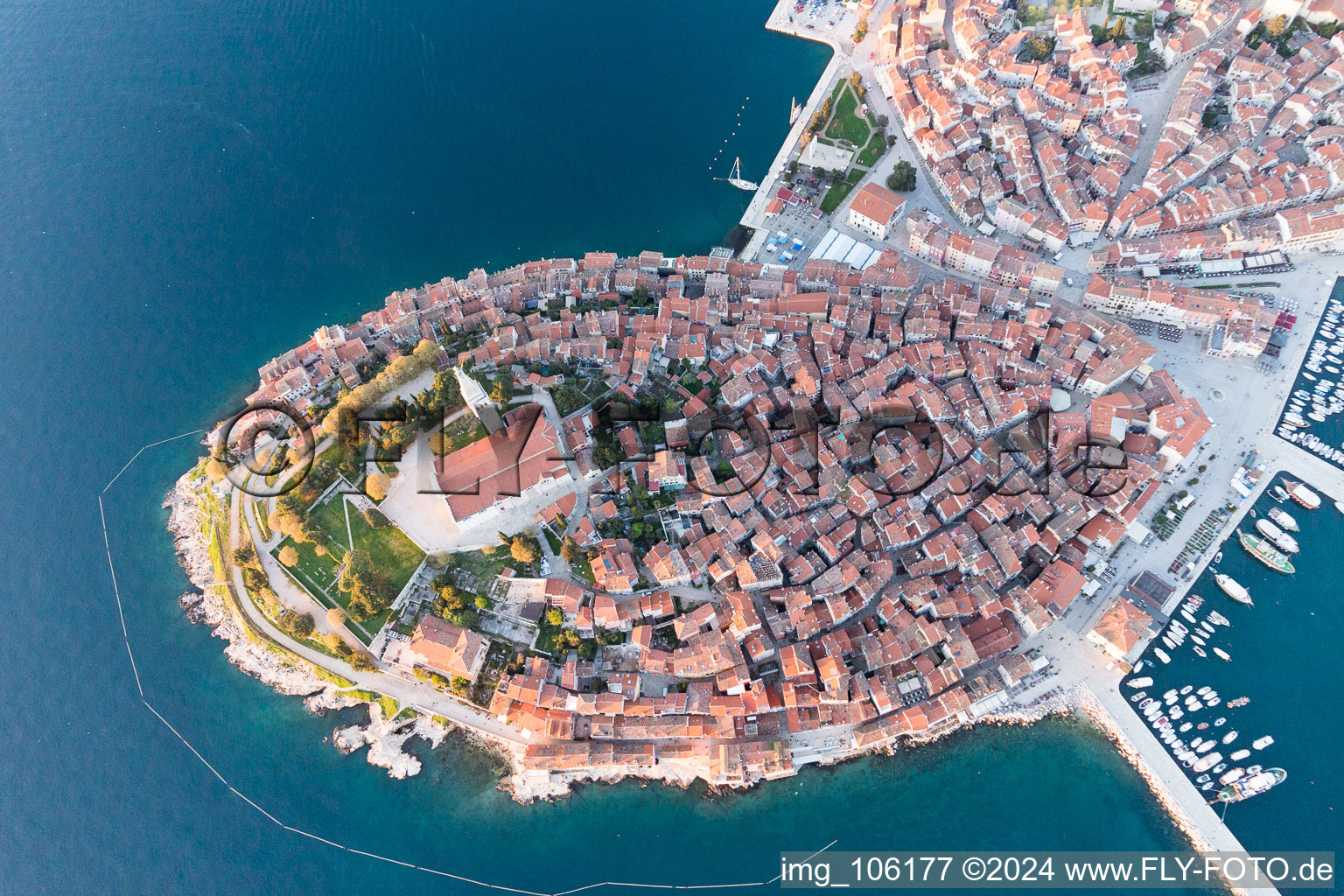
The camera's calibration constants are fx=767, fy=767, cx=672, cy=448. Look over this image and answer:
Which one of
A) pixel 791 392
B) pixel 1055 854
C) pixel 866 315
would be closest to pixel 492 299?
pixel 791 392

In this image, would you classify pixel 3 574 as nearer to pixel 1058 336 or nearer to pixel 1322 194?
pixel 1058 336

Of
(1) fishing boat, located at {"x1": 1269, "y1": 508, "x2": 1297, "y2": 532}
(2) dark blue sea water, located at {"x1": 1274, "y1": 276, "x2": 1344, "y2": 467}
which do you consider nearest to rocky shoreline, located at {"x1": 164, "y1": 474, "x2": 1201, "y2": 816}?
(1) fishing boat, located at {"x1": 1269, "y1": 508, "x2": 1297, "y2": 532}

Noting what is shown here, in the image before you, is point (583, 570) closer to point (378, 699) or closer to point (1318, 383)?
point (378, 699)

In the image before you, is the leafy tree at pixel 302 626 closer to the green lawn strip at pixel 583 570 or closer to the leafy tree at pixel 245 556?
the leafy tree at pixel 245 556

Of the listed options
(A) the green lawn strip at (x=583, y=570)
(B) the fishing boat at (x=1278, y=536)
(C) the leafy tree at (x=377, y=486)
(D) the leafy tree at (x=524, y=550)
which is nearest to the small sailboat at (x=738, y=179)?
(A) the green lawn strip at (x=583, y=570)

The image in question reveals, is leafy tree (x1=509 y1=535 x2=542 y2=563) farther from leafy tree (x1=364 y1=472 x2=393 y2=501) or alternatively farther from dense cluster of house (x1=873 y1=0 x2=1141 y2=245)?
dense cluster of house (x1=873 y1=0 x2=1141 y2=245)

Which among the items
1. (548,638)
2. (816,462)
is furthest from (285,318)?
(816,462)
